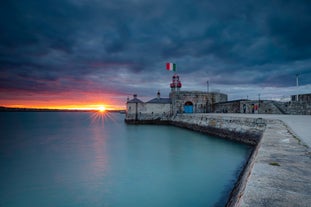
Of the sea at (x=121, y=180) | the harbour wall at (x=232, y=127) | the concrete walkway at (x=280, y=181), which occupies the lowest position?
the sea at (x=121, y=180)

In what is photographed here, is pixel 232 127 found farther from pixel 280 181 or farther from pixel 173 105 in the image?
pixel 173 105

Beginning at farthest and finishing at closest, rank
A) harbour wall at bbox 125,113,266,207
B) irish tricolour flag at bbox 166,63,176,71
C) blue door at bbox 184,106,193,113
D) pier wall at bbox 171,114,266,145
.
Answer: irish tricolour flag at bbox 166,63,176,71 < blue door at bbox 184,106,193,113 < pier wall at bbox 171,114,266,145 < harbour wall at bbox 125,113,266,207

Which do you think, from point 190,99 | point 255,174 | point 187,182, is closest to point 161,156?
point 187,182

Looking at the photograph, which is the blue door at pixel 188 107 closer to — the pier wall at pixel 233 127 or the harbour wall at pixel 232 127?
the harbour wall at pixel 232 127

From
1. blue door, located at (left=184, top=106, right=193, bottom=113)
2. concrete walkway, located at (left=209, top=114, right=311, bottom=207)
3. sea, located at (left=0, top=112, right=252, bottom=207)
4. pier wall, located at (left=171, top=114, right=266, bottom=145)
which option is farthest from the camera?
blue door, located at (left=184, top=106, right=193, bottom=113)

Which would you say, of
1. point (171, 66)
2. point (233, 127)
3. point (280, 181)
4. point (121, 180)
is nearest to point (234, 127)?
point (233, 127)

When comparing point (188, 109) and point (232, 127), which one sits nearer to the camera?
point (232, 127)

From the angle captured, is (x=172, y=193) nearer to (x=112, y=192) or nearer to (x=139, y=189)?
(x=139, y=189)

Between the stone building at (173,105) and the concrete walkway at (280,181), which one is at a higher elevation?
the stone building at (173,105)

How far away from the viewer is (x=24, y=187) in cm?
486

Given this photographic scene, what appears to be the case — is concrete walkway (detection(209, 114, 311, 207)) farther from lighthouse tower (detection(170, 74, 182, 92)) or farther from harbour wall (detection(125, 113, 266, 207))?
lighthouse tower (detection(170, 74, 182, 92))

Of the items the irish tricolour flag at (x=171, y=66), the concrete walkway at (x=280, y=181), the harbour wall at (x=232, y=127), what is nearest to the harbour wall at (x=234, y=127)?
the harbour wall at (x=232, y=127)

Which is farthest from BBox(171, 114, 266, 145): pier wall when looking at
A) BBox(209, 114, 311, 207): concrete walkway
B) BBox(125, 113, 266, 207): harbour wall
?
BBox(209, 114, 311, 207): concrete walkway

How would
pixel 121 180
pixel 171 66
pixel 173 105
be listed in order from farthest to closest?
pixel 171 66
pixel 173 105
pixel 121 180
